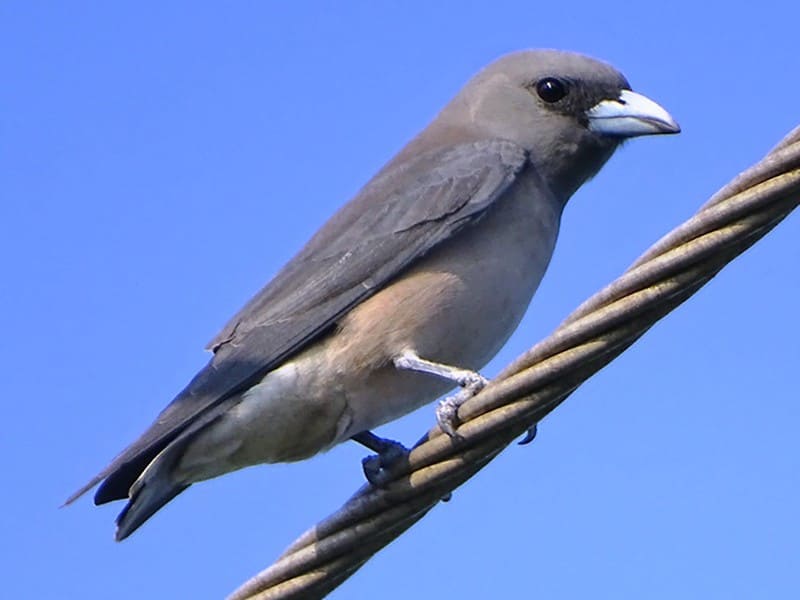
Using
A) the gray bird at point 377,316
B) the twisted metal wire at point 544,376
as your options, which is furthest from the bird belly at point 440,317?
the twisted metal wire at point 544,376

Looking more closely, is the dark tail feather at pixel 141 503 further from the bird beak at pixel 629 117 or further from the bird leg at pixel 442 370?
the bird beak at pixel 629 117

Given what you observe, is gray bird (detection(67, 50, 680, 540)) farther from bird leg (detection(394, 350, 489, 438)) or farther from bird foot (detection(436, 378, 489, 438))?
bird foot (detection(436, 378, 489, 438))

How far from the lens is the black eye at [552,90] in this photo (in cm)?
635

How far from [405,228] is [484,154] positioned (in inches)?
23.1

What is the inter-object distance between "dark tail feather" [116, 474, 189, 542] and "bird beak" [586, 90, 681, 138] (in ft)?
8.08

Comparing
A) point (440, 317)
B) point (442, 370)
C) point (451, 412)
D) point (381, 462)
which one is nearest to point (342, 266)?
point (440, 317)

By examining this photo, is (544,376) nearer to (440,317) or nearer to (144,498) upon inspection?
(440,317)

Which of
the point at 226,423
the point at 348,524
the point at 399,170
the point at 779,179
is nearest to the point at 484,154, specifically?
Result: the point at 399,170

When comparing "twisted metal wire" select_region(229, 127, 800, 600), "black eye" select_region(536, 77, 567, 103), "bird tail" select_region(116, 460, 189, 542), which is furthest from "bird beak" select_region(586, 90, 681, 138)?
"twisted metal wire" select_region(229, 127, 800, 600)

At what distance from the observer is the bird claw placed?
3787 millimetres

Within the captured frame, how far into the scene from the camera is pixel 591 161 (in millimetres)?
6316

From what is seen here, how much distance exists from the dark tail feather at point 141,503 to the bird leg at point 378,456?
79 centimetres

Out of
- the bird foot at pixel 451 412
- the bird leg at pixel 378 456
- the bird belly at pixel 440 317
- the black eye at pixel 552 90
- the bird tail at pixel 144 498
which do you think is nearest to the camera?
the bird foot at pixel 451 412

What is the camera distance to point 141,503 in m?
5.05
